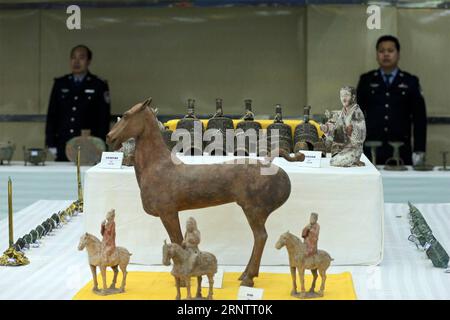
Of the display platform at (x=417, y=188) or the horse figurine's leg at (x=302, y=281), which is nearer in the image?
the horse figurine's leg at (x=302, y=281)

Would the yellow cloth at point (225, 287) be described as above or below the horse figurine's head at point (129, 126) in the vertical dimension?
below

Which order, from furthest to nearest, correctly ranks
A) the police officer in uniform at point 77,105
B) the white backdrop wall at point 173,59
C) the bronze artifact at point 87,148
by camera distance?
the white backdrop wall at point 173,59 → the police officer in uniform at point 77,105 → the bronze artifact at point 87,148

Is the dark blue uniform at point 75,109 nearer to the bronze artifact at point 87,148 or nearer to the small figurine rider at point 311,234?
the bronze artifact at point 87,148

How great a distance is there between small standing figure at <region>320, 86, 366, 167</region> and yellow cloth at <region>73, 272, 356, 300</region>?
82 centimetres

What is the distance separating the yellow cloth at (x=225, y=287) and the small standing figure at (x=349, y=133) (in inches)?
32.2

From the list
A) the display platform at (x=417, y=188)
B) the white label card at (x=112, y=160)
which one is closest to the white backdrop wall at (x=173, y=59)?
the display platform at (x=417, y=188)

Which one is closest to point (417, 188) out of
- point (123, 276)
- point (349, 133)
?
point (349, 133)

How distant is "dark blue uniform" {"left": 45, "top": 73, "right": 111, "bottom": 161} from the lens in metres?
8.37

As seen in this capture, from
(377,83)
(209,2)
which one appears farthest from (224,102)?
(377,83)

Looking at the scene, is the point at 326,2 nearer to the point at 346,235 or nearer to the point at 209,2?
the point at 209,2

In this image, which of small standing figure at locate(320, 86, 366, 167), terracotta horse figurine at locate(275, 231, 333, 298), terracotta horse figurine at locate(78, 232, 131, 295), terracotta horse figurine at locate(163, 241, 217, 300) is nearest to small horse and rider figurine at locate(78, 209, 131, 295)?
terracotta horse figurine at locate(78, 232, 131, 295)

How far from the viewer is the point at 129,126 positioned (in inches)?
160

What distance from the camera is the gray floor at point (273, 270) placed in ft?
13.4

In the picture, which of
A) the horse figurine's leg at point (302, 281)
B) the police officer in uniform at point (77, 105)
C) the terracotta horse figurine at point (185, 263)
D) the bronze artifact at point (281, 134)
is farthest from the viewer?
the police officer in uniform at point (77, 105)
